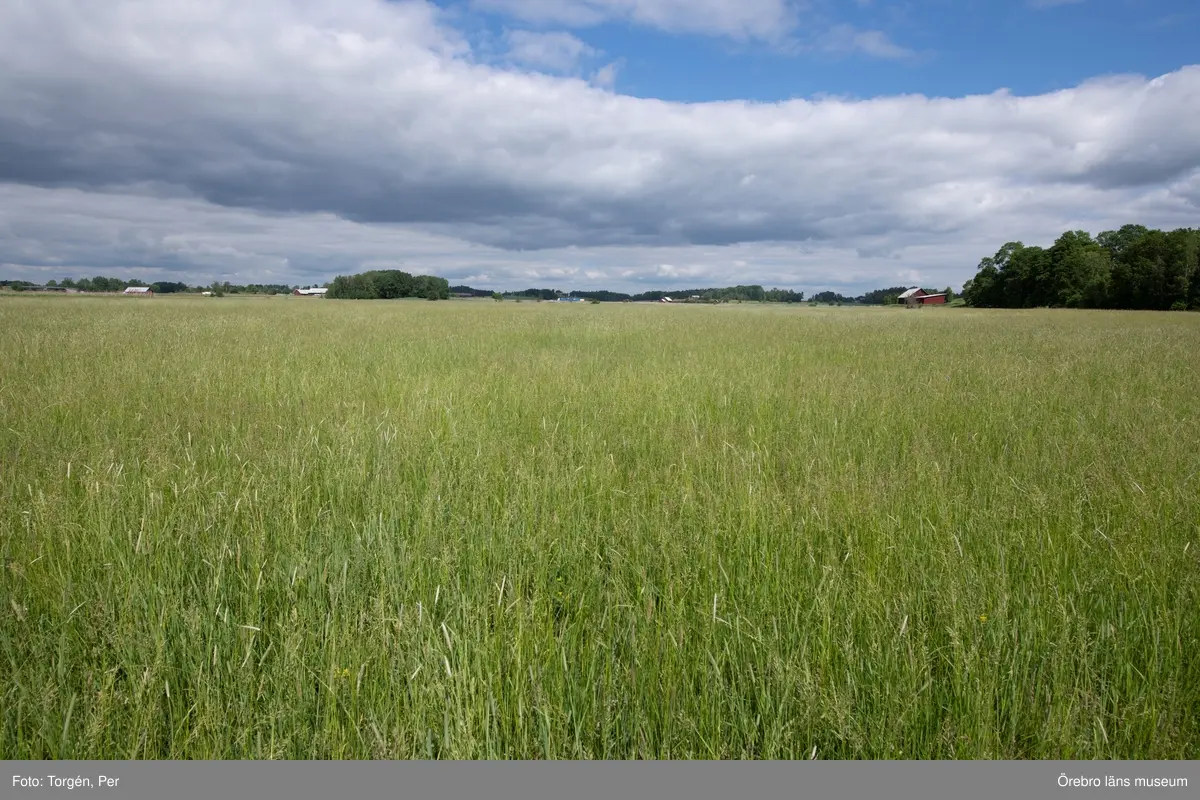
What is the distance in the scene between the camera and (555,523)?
3.03m

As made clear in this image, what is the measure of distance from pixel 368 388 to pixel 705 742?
21.2 feet

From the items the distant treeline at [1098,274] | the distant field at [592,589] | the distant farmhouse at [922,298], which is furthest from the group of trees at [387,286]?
the distant field at [592,589]

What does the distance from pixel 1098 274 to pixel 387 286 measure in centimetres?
10728

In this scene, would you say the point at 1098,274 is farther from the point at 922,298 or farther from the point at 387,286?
the point at 387,286

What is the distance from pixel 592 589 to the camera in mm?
2500

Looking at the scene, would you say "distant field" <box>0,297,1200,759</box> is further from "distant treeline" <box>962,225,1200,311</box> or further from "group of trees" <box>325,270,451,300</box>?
"group of trees" <box>325,270,451,300</box>

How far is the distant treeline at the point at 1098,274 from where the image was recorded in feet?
169

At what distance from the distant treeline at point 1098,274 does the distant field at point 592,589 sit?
67.3 m

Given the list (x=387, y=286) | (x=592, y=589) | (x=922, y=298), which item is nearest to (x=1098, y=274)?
(x=922, y=298)

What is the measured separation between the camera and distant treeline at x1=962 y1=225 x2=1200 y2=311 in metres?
51.4

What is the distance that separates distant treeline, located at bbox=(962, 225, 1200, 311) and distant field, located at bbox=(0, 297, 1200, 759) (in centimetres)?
6725

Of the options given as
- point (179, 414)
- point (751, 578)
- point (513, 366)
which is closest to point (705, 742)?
point (751, 578)

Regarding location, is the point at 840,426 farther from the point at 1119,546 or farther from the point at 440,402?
the point at 440,402

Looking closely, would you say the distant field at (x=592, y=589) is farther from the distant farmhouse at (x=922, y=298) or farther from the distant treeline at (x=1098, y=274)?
the distant farmhouse at (x=922, y=298)
